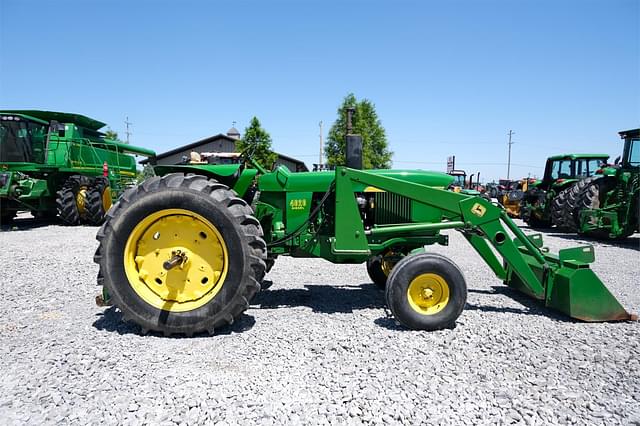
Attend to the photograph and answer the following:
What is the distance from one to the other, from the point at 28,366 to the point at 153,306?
0.91 m

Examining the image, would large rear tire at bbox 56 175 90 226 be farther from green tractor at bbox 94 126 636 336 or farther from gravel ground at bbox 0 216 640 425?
green tractor at bbox 94 126 636 336

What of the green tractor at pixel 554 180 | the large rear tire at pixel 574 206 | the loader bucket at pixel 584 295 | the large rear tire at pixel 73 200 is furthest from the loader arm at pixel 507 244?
the large rear tire at pixel 73 200

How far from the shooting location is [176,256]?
348 cm

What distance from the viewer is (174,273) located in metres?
3.57

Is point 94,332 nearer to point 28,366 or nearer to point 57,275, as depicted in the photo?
point 28,366

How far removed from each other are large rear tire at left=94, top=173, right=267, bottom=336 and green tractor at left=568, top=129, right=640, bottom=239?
947cm

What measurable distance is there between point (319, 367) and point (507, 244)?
2200 millimetres

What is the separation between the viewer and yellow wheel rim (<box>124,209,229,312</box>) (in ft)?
11.5

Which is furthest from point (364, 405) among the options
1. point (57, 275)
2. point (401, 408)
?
point (57, 275)

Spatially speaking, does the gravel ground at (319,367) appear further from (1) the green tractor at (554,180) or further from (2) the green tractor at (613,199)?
(1) the green tractor at (554,180)

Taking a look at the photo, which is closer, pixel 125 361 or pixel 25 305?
pixel 125 361

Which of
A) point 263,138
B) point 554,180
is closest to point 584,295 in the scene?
point 554,180

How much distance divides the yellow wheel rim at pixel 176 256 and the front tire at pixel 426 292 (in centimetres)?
155

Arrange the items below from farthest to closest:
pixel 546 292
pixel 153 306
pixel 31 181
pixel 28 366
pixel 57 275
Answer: pixel 31 181 < pixel 57 275 < pixel 546 292 < pixel 153 306 < pixel 28 366
